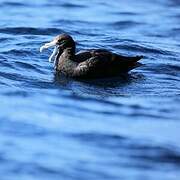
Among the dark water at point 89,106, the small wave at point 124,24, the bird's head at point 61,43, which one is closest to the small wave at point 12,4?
the dark water at point 89,106

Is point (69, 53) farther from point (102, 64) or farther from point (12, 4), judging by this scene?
point (12, 4)

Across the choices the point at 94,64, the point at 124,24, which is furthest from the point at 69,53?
the point at 124,24

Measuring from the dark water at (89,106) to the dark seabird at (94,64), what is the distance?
182 mm

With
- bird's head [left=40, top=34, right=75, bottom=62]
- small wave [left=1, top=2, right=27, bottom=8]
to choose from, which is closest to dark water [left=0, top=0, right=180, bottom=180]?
bird's head [left=40, top=34, right=75, bottom=62]

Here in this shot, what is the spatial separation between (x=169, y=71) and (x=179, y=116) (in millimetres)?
2814

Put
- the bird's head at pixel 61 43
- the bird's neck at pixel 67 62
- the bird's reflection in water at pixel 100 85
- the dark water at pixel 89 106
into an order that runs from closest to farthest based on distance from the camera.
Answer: the dark water at pixel 89 106, the bird's reflection in water at pixel 100 85, the bird's neck at pixel 67 62, the bird's head at pixel 61 43

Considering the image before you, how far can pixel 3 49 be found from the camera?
678 inches

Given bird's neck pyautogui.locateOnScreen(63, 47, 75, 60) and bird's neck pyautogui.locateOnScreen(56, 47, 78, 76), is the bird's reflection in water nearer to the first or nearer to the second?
bird's neck pyautogui.locateOnScreen(56, 47, 78, 76)

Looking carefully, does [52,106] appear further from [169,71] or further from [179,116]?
[169,71]

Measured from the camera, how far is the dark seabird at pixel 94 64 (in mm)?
15781

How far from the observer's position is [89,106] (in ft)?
45.5

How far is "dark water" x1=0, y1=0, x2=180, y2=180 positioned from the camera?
446 inches

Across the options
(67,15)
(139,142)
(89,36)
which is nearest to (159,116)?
(139,142)

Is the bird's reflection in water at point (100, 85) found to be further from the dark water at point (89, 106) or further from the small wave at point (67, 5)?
the small wave at point (67, 5)
